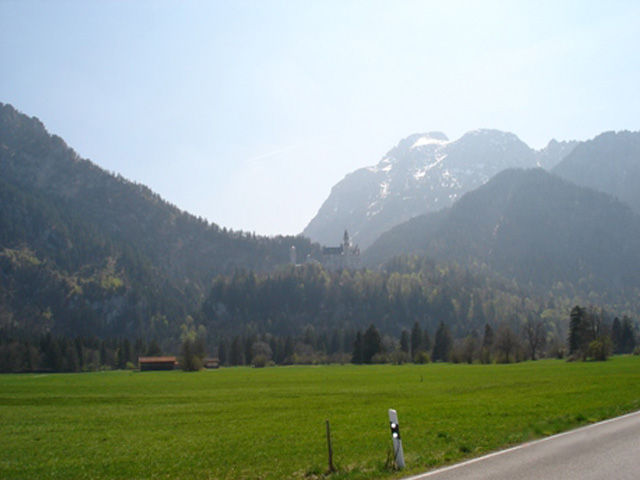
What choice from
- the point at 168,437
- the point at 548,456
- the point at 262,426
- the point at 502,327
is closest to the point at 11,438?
the point at 168,437

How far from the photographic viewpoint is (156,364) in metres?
156

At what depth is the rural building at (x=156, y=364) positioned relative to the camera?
6083 inches

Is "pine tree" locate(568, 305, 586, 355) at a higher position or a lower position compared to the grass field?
higher

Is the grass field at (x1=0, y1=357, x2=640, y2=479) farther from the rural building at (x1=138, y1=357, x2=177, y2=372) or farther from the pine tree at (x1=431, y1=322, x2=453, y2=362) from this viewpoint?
the rural building at (x1=138, y1=357, x2=177, y2=372)

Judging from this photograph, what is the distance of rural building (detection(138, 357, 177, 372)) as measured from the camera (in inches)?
6083

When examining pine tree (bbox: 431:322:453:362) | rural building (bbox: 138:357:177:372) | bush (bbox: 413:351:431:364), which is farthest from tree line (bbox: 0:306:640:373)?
rural building (bbox: 138:357:177:372)

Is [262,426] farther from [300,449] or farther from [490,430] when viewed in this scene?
[490,430]

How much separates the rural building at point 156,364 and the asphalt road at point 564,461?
147413mm

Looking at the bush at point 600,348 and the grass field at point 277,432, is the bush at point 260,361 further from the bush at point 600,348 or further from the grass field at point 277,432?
the grass field at point 277,432

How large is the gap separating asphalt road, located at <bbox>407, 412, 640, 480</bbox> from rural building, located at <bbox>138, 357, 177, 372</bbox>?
484ft

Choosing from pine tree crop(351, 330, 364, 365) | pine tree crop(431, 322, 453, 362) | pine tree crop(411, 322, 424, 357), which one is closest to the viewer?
pine tree crop(351, 330, 364, 365)

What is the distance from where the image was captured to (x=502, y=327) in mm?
120188

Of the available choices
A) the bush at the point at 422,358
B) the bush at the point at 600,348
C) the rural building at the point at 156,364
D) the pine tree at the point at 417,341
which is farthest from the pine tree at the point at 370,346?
the bush at the point at 600,348

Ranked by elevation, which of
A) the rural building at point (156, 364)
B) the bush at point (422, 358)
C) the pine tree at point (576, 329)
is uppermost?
the pine tree at point (576, 329)
